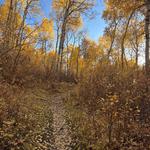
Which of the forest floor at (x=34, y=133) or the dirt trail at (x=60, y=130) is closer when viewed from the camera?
the forest floor at (x=34, y=133)

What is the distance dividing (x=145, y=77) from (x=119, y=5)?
21.2 ft

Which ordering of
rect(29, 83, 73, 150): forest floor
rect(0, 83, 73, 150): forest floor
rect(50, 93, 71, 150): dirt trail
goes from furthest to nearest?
rect(50, 93, 71, 150): dirt trail, rect(29, 83, 73, 150): forest floor, rect(0, 83, 73, 150): forest floor

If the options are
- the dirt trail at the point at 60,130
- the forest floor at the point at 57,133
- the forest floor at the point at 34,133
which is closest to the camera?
the forest floor at the point at 34,133

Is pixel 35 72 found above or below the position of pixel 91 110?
above

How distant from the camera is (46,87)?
2384cm

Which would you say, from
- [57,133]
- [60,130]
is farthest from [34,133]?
[60,130]

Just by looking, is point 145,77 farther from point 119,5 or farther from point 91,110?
point 119,5

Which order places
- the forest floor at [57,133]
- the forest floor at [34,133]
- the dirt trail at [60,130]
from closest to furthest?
the forest floor at [34,133] → the forest floor at [57,133] → the dirt trail at [60,130]

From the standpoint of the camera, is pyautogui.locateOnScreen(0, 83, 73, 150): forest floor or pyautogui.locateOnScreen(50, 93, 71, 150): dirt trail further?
pyautogui.locateOnScreen(50, 93, 71, 150): dirt trail

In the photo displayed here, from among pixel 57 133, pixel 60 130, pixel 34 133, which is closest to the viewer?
pixel 34 133

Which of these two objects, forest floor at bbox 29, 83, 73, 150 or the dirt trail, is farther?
the dirt trail

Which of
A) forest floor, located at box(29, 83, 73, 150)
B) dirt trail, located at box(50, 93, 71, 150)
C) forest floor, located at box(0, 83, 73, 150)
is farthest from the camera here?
dirt trail, located at box(50, 93, 71, 150)

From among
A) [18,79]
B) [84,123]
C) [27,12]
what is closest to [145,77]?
[84,123]

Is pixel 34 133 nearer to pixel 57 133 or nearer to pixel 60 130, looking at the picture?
pixel 57 133
